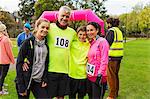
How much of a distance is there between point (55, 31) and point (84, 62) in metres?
0.71

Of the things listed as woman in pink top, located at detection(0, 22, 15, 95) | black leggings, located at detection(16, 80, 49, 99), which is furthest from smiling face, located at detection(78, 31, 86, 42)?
woman in pink top, located at detection(0, 22, 15, 95)

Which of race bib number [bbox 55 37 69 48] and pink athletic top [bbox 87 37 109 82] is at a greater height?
race bib number [bbox 55 37 69 48]

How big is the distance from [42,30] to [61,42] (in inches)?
15.5

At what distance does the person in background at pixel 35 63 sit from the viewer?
460 centimetres

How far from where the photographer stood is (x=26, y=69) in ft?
15.1

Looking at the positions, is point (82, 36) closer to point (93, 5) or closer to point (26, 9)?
point (93, 5)

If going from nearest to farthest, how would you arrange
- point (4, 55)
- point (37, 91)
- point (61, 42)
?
point (37, 91) < point (61, 42) < point (4, 55)

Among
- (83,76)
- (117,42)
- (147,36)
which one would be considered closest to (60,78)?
(83,76)

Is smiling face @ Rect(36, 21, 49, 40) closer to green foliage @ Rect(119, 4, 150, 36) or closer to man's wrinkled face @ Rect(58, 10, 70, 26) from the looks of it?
man's wrinkled face @ Rect(58, 10, 70, 26)

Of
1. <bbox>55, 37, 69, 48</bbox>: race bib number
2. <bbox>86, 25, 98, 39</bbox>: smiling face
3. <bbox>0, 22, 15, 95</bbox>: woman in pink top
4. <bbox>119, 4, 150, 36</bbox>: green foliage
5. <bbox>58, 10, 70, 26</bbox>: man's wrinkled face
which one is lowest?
<bbox>119, 4, 150, 36</bbox>: green foliage

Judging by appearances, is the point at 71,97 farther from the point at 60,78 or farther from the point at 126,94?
the point at 126,94

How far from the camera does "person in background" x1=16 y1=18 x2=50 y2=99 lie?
181 inches

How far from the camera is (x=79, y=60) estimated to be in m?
5.23

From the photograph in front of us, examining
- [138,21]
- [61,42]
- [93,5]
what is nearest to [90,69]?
[61,42]
